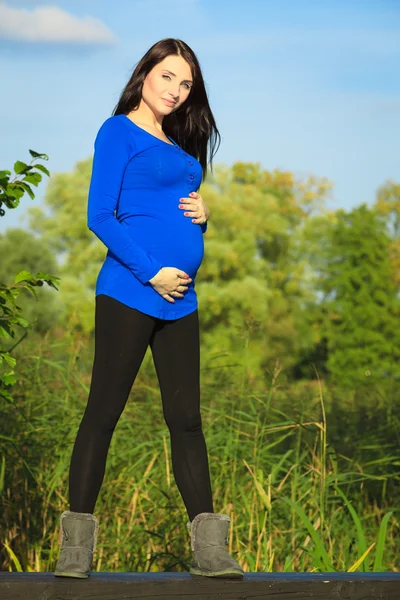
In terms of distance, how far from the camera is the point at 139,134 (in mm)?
3262

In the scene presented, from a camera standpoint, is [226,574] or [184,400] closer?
[226,574]

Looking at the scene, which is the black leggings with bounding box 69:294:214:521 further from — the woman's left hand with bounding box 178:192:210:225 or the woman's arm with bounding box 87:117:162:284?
the woman's left hand with bounding box 178:192:210:225

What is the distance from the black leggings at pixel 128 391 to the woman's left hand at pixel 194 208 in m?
0.35

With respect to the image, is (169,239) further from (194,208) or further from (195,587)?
(195,587)

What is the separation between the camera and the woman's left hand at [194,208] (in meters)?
3.31

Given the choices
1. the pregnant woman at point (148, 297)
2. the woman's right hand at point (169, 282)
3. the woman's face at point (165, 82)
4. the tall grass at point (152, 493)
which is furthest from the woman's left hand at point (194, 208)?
the tall grass at point (152, 493)

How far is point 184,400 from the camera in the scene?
327 centimetres

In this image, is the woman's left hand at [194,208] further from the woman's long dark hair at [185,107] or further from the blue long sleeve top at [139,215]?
the woman's long dark hair at [185,107]

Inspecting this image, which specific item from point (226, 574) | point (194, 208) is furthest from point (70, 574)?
point (194, 208)

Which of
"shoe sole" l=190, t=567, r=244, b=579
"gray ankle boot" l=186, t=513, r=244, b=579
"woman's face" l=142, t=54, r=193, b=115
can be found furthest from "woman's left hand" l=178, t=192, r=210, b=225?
"shoe sole" l=190, t=567, r=244, b=579

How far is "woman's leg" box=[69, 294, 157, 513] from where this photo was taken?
317 centimetres

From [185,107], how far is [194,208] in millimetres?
477

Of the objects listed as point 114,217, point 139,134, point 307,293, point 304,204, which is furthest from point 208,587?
point 304,204

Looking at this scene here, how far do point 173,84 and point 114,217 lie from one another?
0.56m
